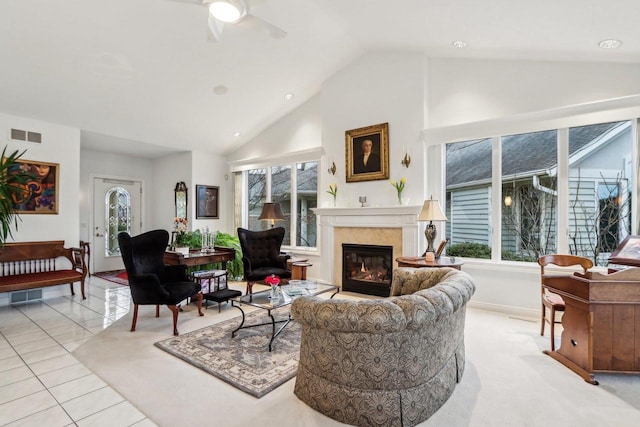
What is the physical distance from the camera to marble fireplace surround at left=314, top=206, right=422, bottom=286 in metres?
4.89

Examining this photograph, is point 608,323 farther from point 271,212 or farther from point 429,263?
point 271,212

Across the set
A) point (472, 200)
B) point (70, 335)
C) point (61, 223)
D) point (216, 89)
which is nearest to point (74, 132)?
point (61, 223)

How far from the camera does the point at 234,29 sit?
4.38 m

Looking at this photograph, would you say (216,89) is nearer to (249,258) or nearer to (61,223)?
(249,258)

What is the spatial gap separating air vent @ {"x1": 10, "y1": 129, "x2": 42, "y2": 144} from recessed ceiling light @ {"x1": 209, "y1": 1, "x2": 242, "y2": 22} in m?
4.11

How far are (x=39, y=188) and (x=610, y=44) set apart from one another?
25.2ft

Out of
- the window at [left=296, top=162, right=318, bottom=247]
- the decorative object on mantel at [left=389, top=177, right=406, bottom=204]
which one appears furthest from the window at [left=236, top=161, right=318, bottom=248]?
the decorative object on mantel at [left=389, top=177, right=406, bottom=204]

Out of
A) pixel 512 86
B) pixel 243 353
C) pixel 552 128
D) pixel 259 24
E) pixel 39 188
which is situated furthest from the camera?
pixel 39 188

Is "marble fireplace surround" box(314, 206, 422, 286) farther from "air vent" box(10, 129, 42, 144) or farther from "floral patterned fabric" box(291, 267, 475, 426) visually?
"air vent" box(10, 129, 42, 144)

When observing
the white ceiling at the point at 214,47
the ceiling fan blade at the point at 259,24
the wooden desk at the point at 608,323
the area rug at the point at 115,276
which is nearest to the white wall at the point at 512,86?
the white ceiling at the point at 214,47

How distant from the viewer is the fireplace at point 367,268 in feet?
17.0

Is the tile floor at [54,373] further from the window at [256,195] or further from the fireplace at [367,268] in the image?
the fireplace at [367,268]

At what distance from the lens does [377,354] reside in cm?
193

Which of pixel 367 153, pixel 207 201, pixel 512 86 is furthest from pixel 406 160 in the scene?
pixel 207 201
